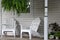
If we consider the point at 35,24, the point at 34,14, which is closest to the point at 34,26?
the point at 35,24

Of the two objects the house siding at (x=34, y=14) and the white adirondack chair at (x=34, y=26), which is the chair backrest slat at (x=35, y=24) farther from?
the house siding at (x=34, y=14)

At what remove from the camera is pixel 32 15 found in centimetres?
789

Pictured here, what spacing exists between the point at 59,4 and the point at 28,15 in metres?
1.56

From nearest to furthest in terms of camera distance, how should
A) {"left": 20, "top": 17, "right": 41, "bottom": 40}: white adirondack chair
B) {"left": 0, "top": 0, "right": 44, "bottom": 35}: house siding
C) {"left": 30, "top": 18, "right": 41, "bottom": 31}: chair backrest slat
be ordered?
{"left": 20, "top": 17, "right": 41, "bottom": 40}: white adirondack chair
{"left": 30, "top": 18, "right": 41, "bottom": 31}: chair backrest slat
{"left": 0, "top": 0, "right": 44, "bottom": 35}: house siding

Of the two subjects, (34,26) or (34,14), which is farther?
(34,14)

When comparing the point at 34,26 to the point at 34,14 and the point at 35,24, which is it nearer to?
the point at 35,24

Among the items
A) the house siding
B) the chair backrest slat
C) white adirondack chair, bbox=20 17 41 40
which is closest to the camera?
white adirondack chair, bbox=20 17 41 40

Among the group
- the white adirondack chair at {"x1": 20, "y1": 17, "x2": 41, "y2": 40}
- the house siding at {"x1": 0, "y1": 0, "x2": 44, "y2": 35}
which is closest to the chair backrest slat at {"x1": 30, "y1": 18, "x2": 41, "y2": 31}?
the white adirondack chair at {"x1": 20, "y1": 17, "x2": 41, "y2": 40}

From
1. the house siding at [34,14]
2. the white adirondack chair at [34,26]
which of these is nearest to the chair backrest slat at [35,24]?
the white adirondack chair at [34,26]

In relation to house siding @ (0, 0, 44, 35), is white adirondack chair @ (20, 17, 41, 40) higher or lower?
lower

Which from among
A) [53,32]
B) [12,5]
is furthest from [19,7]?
[53,32]

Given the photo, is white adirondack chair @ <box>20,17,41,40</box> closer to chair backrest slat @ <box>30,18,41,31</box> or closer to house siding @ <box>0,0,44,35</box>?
chair backrest slat @ <box>30,18,41,31</box>

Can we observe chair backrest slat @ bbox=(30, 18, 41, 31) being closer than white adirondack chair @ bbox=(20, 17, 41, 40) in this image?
No

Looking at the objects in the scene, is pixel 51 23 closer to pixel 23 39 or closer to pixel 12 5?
pixel 23 39
